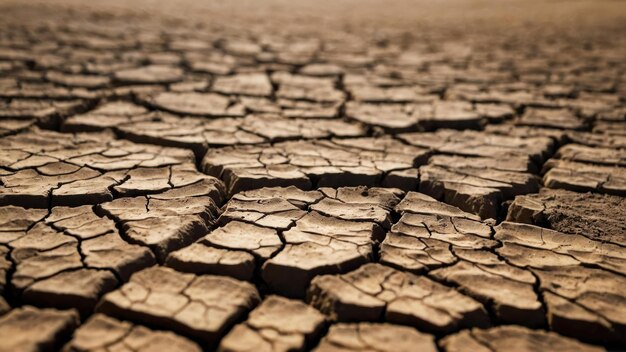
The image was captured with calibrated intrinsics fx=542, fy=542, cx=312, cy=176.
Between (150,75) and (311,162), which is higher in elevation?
(150,75)

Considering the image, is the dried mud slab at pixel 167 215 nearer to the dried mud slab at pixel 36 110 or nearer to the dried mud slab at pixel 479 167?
the dried mud slab at pixel 479 167

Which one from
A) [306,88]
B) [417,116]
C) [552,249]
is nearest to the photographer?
[552,249]

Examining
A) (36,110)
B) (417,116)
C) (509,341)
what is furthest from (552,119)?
(36,110)

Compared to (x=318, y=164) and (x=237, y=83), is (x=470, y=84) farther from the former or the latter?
(x=318, y=164)

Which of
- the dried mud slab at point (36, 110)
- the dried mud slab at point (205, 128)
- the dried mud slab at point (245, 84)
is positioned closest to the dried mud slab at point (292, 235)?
the dried mud slab at point (205, 128)

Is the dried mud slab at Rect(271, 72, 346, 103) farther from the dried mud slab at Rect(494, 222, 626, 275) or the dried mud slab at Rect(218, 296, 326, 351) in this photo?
the dried mud slab at Rect(218, 296, 326, 351)

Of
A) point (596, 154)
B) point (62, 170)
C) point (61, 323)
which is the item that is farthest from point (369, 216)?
point (596, 154)

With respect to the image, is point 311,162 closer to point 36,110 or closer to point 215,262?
point 215,262
